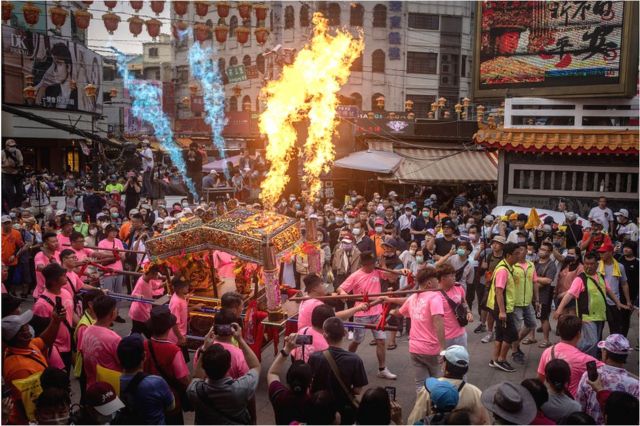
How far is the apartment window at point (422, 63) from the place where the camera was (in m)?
43.1

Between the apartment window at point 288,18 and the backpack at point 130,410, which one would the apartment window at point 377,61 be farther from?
the backpack at point 130,410

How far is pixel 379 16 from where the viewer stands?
42.3m

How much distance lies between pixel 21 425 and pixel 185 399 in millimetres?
1334

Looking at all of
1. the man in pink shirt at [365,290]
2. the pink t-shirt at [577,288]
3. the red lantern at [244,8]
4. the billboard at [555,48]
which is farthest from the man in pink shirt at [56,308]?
the billboard at [555,48]

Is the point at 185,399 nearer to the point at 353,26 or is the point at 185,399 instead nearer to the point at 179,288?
the point at 179,288

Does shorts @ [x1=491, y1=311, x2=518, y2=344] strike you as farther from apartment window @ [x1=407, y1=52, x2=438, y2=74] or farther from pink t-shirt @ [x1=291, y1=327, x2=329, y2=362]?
apartment window @ [x1=407, y1=52, x2=438, y2=74]

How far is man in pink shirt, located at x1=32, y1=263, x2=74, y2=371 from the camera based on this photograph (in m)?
5.99

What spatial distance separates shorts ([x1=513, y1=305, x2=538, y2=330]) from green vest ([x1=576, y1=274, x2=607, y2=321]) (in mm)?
906

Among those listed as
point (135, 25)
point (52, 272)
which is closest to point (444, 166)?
point (135, 25)

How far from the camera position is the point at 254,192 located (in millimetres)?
21047

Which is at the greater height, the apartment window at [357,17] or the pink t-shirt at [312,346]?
the apartment window at [357,17]

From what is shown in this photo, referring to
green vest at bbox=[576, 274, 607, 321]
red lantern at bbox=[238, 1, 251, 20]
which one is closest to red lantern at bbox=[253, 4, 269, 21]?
red lantern at bbox=[238, 1, 251, 20]

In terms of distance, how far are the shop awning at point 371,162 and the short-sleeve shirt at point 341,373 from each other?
17.8m

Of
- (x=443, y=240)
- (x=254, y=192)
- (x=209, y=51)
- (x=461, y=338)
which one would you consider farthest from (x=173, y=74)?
(x=461, y=338)
